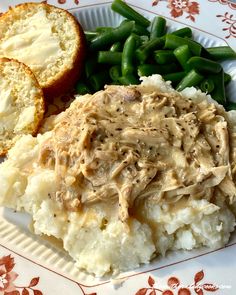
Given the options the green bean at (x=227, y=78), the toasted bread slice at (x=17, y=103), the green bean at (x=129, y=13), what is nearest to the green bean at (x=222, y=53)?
the green bean at (x=227, y=78)

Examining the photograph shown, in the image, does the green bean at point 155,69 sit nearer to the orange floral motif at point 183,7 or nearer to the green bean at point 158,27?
the green bean at point 158,27

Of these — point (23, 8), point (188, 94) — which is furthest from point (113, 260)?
point (23, 8)

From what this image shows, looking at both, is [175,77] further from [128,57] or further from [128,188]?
[128,188]

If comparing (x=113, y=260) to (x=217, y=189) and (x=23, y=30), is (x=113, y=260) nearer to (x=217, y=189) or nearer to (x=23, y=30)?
(x=217, y=189)

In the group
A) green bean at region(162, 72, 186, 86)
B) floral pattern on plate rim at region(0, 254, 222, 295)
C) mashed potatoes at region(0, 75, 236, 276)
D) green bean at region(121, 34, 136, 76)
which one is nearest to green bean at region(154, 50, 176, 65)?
green bean at region(162, 72, 186, 86)

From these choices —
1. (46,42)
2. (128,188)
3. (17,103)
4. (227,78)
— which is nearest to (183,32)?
(227,78)

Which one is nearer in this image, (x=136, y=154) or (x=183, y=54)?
(x=136, y=154)
